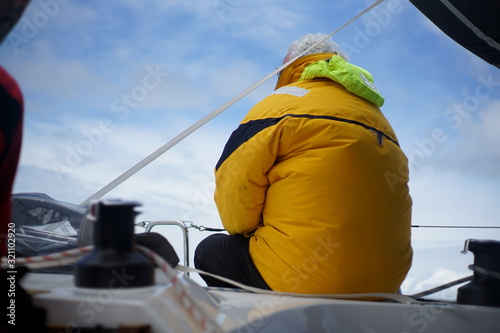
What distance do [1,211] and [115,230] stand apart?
0.51ft

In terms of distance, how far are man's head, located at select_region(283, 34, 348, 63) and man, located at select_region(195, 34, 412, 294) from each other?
1.16ft

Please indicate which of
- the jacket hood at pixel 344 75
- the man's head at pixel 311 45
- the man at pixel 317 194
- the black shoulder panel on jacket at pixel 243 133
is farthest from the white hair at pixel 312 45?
the black shoulder panel on jacket at pixel 243 133

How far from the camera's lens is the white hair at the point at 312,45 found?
2.17 metres

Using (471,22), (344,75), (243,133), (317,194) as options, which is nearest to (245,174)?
(243,133)

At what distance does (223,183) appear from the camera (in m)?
1.75

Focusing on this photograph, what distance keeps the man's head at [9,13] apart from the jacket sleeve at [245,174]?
111cm

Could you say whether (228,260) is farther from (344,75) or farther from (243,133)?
(344,75)

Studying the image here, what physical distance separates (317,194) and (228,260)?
43 centimetres

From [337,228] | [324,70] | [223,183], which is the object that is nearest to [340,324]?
[337,228]

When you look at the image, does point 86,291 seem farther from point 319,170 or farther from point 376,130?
point 376,130

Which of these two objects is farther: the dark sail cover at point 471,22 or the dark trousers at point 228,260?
the dark sail cover at point 471,22

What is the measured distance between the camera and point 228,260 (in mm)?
1819

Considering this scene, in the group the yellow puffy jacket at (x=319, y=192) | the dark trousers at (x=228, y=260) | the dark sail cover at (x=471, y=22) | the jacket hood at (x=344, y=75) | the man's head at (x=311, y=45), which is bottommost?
the dark trousers at (x=228, y=260)

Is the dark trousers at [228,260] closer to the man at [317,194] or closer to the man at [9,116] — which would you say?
the man at [317,194]
